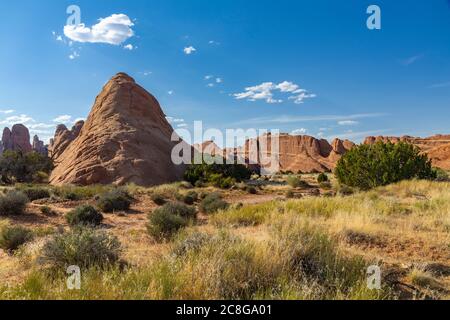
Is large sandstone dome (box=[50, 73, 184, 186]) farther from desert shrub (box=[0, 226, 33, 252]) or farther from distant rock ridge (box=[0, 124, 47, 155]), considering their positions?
distant rock ridge (box=[0, 124, 47, 155])

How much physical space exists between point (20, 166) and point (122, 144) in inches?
446

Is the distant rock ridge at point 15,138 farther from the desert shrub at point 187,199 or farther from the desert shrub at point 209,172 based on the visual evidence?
the desert shrub at point 187,199

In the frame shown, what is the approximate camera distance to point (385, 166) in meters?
21.0

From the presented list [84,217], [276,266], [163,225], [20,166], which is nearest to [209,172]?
[20,166]

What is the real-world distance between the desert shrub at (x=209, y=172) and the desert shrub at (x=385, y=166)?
1099 centimetres

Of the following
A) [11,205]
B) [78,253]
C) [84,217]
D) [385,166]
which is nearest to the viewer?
[78,253]

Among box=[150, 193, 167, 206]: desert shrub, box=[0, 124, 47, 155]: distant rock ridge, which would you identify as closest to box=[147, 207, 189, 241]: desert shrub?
box=[150, 193, 167, 206]: desert shrub

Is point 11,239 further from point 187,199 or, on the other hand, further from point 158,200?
point 187,199

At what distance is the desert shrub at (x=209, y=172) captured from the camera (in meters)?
31.3

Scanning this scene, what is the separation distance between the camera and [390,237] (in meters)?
7.46

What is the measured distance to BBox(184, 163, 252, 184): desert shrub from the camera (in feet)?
103

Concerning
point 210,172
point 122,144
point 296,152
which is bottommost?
point 210,172

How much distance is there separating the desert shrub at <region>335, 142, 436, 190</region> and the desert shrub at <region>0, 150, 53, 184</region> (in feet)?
98.4

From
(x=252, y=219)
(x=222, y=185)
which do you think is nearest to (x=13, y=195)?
(x=252, y=219)
